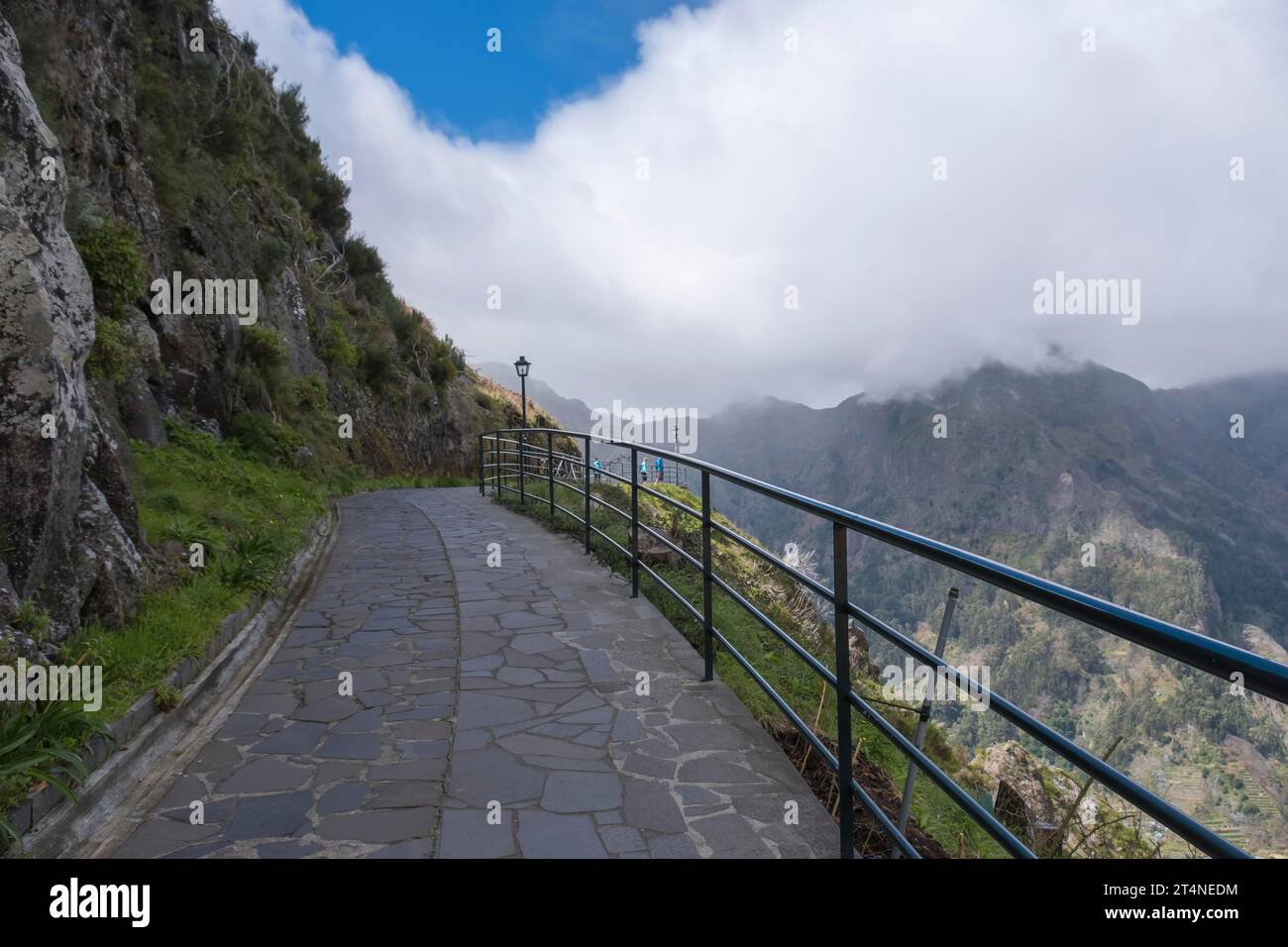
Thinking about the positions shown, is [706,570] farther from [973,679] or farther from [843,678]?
[973,679]

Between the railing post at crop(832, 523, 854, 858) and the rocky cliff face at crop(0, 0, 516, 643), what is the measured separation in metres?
3.64

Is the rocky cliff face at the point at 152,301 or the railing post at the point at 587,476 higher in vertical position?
the rocky cliff face at the point at 152,301

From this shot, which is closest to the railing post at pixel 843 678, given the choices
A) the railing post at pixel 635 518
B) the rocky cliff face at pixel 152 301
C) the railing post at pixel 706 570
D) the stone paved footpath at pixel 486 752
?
the stone paved footpath at pixel 486 752

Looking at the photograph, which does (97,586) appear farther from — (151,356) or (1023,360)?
(1023,360)

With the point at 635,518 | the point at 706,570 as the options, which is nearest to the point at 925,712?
the point at 706,570

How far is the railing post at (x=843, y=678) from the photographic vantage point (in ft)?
8.48

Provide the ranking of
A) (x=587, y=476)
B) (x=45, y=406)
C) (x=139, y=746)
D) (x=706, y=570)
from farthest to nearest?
(x=587, y=476) < (x=706, y=570) < (x=45, y=406) < (x=139, y=746)

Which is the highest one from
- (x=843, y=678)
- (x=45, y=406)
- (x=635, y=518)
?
(x=45, y=406)

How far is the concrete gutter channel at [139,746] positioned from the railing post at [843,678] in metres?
2.65

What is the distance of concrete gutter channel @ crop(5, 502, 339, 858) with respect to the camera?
2.75 meters

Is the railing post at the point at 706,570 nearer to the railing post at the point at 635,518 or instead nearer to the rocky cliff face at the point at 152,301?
the railing post at the point at 635,518

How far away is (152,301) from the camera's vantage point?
1041 centimetres

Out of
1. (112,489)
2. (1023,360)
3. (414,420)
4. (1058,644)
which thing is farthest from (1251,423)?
(112,489)

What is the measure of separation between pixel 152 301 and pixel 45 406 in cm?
768
